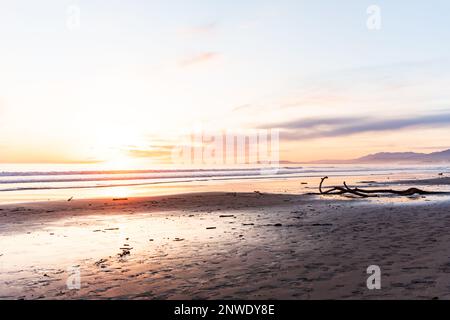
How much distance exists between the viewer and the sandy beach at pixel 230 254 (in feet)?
22.9

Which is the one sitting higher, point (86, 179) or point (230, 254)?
point (86, 179)

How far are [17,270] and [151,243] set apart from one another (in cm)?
359

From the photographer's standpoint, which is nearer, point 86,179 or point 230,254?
point 230,254

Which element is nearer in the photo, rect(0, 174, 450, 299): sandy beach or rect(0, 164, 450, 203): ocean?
rect(0, 174, 450, 299): sandy beach

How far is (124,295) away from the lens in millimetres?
6801

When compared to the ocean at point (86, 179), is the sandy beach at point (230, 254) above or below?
below

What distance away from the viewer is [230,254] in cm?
975

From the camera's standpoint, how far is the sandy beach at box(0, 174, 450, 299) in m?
6.97

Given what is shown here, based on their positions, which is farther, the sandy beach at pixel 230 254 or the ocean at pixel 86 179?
the ocean at pixel 86 179

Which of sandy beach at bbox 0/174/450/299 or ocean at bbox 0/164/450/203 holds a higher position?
ocean at bbox 0/164/450/203

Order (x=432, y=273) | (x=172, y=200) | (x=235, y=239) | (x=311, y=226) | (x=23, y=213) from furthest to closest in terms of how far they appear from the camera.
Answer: (x=172, y=200) → (x=23, y=213) → (x=311, y=226) → (x=235, y=239) → (x=432, y=273)
